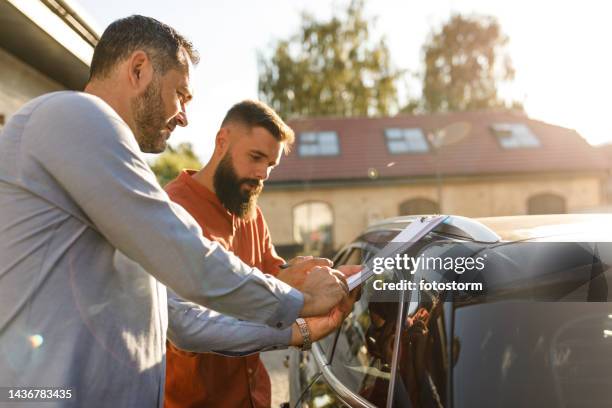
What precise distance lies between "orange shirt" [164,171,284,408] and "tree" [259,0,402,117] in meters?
30.1

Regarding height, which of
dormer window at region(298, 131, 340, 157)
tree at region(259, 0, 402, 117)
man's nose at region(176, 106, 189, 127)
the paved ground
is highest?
tree at region(259, 0, 402, 117)

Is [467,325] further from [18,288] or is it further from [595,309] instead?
[18,288]

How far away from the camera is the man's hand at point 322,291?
5.29ft

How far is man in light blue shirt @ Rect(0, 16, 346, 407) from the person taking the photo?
4.24ft

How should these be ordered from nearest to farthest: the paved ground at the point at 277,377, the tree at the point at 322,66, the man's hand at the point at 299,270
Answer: the man's hand at the point at 299,270
the paved ground at the point at 277,377
the tree at the point at 322,66

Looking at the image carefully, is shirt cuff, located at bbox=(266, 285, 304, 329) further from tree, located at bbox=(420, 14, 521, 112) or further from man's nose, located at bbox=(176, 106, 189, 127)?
tree, located at bbox=(420, 14, 521, 112)

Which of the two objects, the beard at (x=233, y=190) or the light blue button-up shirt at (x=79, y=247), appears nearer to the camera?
the light blue button-up shirt at (x=79, y=247)

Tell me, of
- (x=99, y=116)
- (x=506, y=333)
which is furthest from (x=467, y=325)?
(x=99, y=116)

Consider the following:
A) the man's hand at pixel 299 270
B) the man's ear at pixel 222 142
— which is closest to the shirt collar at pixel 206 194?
the man's ear at pixel 222 142

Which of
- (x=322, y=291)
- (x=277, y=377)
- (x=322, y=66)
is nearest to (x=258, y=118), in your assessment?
(x=322, y=291)

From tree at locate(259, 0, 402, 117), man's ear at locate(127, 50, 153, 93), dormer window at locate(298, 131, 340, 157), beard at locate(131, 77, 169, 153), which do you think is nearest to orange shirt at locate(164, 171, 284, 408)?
beard at locate(131, 77, 169, 153)

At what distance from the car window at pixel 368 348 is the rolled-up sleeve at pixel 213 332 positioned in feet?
1.33

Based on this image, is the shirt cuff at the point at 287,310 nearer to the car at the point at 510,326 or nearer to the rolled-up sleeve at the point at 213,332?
the rolled-up sleeve at the point at 213,332

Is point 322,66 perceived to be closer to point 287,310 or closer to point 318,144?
point 318,144
